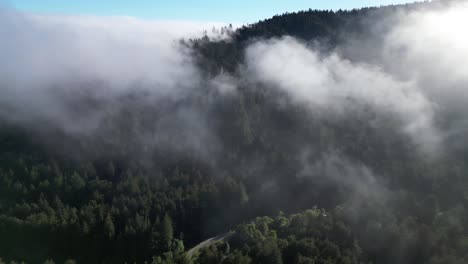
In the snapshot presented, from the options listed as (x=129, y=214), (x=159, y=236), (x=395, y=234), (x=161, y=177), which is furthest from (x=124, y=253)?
(x=395, y=234)

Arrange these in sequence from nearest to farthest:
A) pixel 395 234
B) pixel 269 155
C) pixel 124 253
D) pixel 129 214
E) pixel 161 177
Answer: pixel 395 234 < pixel 124 253 < pixel 129 214 < pixel 161 177 < pixel 269 155

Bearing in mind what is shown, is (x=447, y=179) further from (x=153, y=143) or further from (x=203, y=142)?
(x=153, y=143)

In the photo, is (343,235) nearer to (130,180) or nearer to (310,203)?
(310,203)

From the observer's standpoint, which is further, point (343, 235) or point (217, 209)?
point (217, 209)

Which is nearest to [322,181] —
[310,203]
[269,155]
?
[310,203]

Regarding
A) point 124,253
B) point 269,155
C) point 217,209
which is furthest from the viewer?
point 269,155

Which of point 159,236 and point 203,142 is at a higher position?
point 203,142
